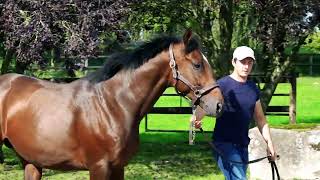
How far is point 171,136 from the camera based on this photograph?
1330 cm

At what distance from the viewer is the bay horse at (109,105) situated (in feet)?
14.9

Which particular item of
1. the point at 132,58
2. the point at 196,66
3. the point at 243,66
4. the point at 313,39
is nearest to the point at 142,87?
the point at 132,58

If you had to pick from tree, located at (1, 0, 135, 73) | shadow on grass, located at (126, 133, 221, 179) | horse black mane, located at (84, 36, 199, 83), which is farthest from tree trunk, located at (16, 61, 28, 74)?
horse black mane, located at (84, 36, 199, 83)

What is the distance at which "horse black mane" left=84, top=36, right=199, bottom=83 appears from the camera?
15.6 feet

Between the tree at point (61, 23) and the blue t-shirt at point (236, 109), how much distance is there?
8.81ft

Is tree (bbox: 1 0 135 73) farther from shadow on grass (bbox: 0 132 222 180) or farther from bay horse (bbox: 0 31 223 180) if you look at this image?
bay horse (bbox: 0 31 223 180)

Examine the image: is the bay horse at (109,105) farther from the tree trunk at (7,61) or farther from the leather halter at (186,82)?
the tree trunk at (7,61)

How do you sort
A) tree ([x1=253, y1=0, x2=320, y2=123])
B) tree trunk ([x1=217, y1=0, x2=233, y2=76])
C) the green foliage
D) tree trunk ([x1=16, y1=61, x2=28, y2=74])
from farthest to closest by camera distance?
tree trunk ([x1=217, y1=0, x2=233, y2=76]), tree trunk ([x1=16, y1=61, x2=28, y2=74]), the green foliage, tree ([x1=253, y1=0, x2=320, y2=123])

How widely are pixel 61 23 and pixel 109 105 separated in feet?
8.64

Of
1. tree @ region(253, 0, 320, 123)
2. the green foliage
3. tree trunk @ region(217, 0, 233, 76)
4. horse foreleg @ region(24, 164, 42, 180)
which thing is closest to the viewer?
horse foreleg @ region(24, 164, 42, 180)

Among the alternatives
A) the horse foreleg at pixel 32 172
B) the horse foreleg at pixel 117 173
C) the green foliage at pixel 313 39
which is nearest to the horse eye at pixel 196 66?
the horse foreleg at pixel 117 173

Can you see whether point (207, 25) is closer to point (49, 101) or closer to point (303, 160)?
point (303, 160)

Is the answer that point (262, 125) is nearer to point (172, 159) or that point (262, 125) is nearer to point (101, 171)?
point (101, 171)

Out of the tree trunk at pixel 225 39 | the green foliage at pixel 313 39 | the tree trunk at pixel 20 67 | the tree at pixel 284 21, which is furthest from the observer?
the tree trunk at pixel 225 39
